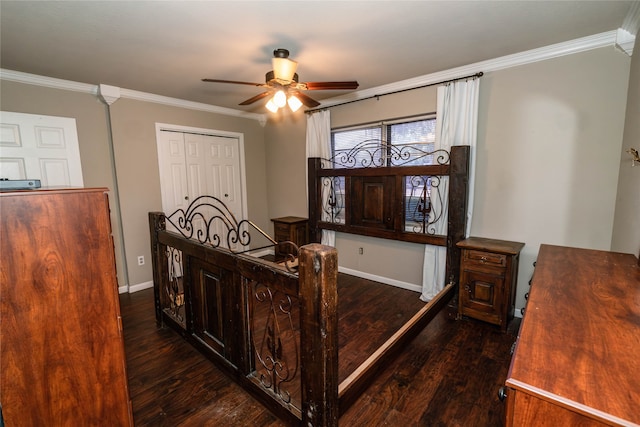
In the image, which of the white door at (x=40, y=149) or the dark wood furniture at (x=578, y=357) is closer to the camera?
the dark wood furniture at (x=578, y=357)

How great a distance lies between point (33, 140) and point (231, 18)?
2689 millimetres

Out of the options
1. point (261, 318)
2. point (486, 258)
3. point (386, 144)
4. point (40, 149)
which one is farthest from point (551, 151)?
point (40, 149)

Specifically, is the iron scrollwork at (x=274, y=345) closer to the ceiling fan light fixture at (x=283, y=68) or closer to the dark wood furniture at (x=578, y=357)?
the dark wood furniture at (x=578, y=357)

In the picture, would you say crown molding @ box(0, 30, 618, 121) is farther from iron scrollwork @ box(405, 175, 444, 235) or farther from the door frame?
iron scrollwork @ box(405, 175, 444, 235)

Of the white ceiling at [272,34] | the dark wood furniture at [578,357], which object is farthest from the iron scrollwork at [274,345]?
the white ceiling at [272,34]

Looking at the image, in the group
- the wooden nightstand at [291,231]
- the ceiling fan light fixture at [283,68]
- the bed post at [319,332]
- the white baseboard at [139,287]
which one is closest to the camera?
the bed post at [319,332]

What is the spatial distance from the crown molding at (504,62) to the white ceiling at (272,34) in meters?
0.08

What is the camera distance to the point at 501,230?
9.41ft

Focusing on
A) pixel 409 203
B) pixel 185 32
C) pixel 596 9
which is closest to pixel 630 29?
pixel 596 9

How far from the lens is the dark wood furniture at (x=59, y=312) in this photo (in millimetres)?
1076

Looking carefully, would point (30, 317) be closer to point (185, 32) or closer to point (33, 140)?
point (185, 32)

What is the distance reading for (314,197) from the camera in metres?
3.92

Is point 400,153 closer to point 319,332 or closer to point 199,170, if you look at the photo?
point 319,332

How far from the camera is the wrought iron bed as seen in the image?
1.31 meters
